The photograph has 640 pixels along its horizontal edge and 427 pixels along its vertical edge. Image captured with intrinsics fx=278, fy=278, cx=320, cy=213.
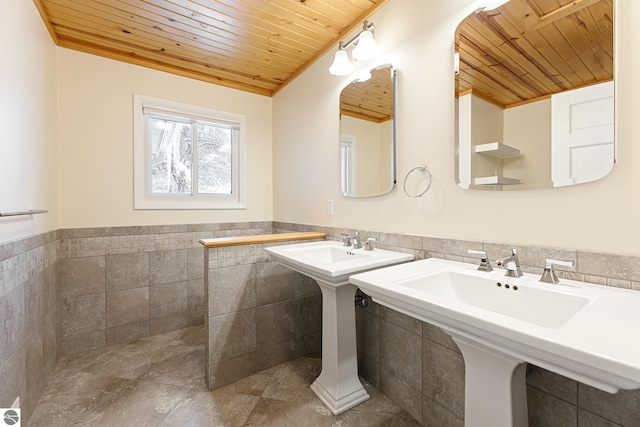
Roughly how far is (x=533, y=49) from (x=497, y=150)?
1.32ft

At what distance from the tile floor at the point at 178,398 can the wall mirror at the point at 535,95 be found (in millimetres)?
1398

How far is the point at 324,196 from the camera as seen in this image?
90.6 inches

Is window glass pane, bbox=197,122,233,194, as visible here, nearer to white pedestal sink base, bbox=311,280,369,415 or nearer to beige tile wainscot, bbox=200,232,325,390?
beige tile wainscot, bbox=200,232,325,390

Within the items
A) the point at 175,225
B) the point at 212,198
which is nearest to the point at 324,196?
the point at 212,198

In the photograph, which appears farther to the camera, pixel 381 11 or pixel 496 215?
pixel 381 11

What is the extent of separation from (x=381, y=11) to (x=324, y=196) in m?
1.31

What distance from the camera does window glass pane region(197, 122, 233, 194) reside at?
2814 millimetres

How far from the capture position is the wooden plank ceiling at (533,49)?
3.19 feet

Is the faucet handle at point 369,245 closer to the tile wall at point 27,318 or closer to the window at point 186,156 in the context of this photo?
the window at point 186,156

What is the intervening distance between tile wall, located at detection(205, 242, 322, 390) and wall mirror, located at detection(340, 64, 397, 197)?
0.80m

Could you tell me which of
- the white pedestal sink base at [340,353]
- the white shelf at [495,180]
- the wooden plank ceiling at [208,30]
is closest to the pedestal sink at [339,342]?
the white pedestal sink base at [340,353]

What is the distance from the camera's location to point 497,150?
4.00ft

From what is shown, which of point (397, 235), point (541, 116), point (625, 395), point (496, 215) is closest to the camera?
point (625, 395)

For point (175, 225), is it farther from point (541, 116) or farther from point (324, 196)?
point (541, 116)
